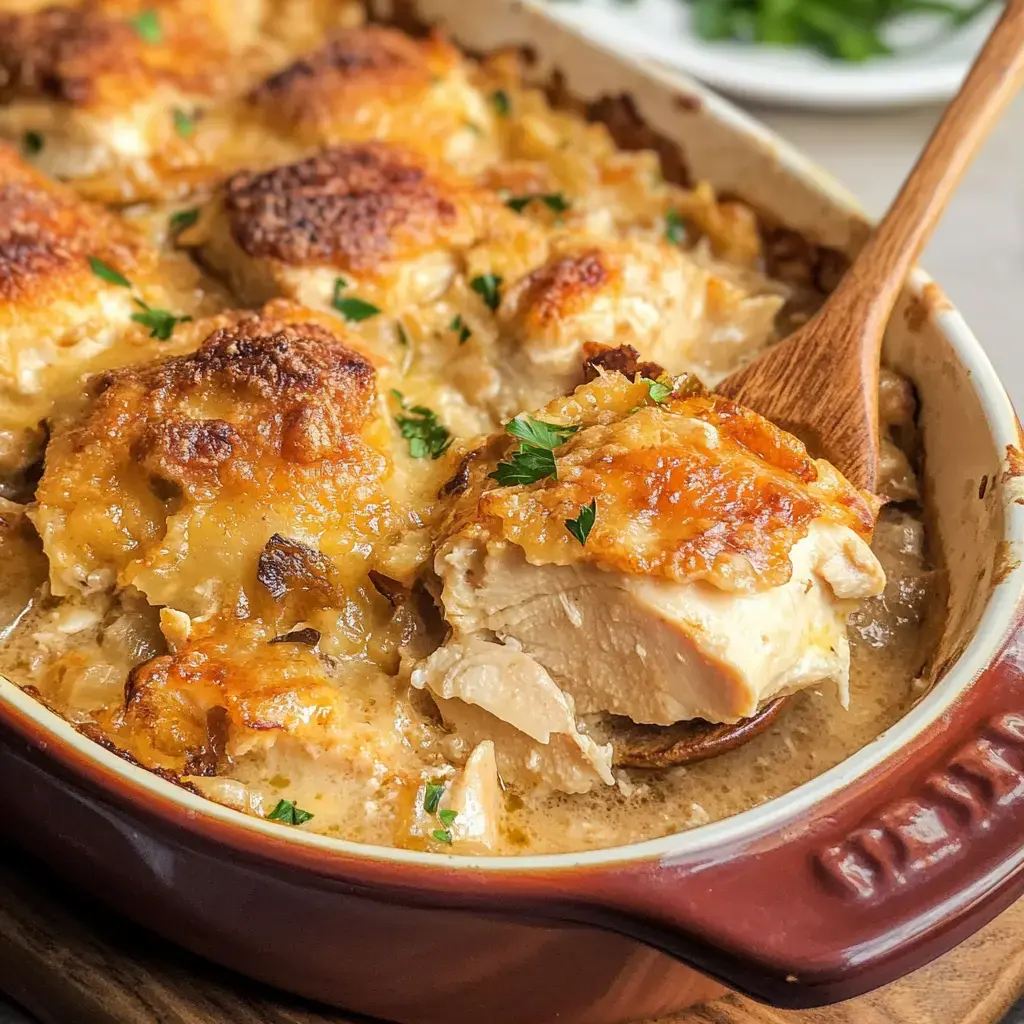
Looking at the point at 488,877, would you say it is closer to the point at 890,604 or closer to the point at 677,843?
the point at 677,843

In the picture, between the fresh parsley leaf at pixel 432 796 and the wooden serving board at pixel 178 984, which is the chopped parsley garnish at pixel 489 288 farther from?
the wooden serving board at pixel 178 984

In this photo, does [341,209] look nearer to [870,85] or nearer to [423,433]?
[423,433]

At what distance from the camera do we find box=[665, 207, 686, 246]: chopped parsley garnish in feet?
9.91

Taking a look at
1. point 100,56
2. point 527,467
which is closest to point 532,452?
point 527,467

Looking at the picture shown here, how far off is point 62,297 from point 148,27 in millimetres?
1218

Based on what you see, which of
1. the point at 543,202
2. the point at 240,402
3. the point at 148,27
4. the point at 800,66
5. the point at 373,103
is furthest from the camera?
the point at 800,66

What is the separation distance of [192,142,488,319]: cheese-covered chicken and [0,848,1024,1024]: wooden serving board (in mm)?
1232

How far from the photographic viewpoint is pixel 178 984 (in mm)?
2020

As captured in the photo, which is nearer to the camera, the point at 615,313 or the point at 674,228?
the point at 615,313

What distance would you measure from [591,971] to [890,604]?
0.89 metres

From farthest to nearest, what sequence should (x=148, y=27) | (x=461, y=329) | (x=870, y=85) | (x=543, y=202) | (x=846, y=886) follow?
1. (x=870, y=85)
2. (x=148, y=27)
3. (x=543, y=202)
4. (x=461, y=329)
5. (x=846, y=886)

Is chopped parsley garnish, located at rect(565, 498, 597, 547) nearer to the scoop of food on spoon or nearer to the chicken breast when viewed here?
the scoop of food on spoon

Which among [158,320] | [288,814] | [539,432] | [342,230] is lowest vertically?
[288,814]

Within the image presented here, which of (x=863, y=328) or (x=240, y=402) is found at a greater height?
(x=863, y=328)
